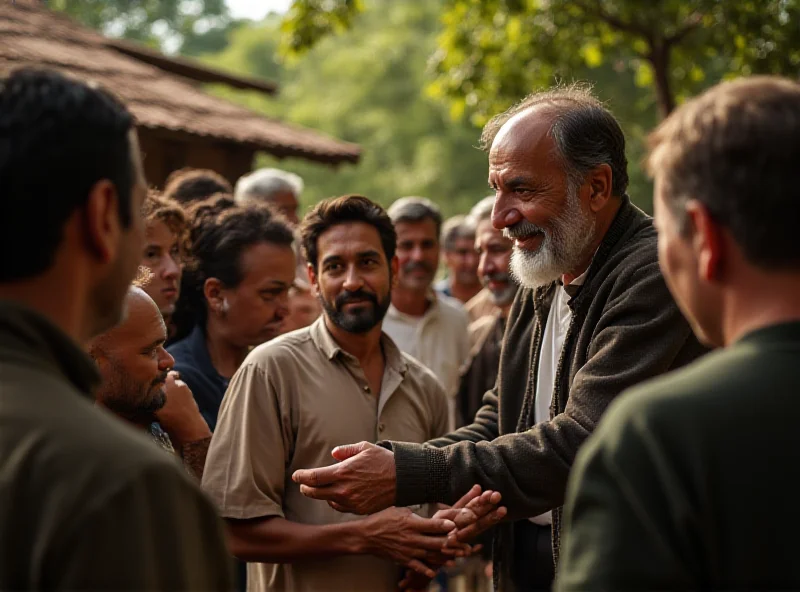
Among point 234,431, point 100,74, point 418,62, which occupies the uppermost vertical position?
point 418,62

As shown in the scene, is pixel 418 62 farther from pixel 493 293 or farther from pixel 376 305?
pixel 376 305

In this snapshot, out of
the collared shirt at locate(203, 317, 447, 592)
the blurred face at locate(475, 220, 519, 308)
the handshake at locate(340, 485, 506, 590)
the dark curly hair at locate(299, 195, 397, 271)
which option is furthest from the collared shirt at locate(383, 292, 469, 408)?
the handshake at locate(340, 485, 506, 590)

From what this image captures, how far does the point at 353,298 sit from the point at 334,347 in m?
0.30

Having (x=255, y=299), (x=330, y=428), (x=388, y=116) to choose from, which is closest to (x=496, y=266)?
(x=255, y=299)

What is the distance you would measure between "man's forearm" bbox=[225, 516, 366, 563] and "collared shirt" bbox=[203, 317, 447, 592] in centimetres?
6

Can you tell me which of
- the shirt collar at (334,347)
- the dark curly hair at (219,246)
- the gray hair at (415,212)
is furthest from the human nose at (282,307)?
the gray hair at (415,212)

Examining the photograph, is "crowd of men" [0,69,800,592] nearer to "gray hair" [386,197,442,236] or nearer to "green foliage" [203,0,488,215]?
"gray hair" [386,197,442,236]

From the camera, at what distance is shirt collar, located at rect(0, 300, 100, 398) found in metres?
1.82

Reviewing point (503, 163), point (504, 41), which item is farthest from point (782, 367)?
point (504, 41)

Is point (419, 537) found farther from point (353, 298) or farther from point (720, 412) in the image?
point (720, 412)

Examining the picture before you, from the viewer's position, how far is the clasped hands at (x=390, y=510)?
3.51 m

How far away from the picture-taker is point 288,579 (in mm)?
4051

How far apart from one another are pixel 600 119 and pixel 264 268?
1.87m

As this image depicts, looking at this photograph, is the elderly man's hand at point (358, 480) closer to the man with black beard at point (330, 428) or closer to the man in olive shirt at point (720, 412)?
the man with black beard at point (330, 428)
